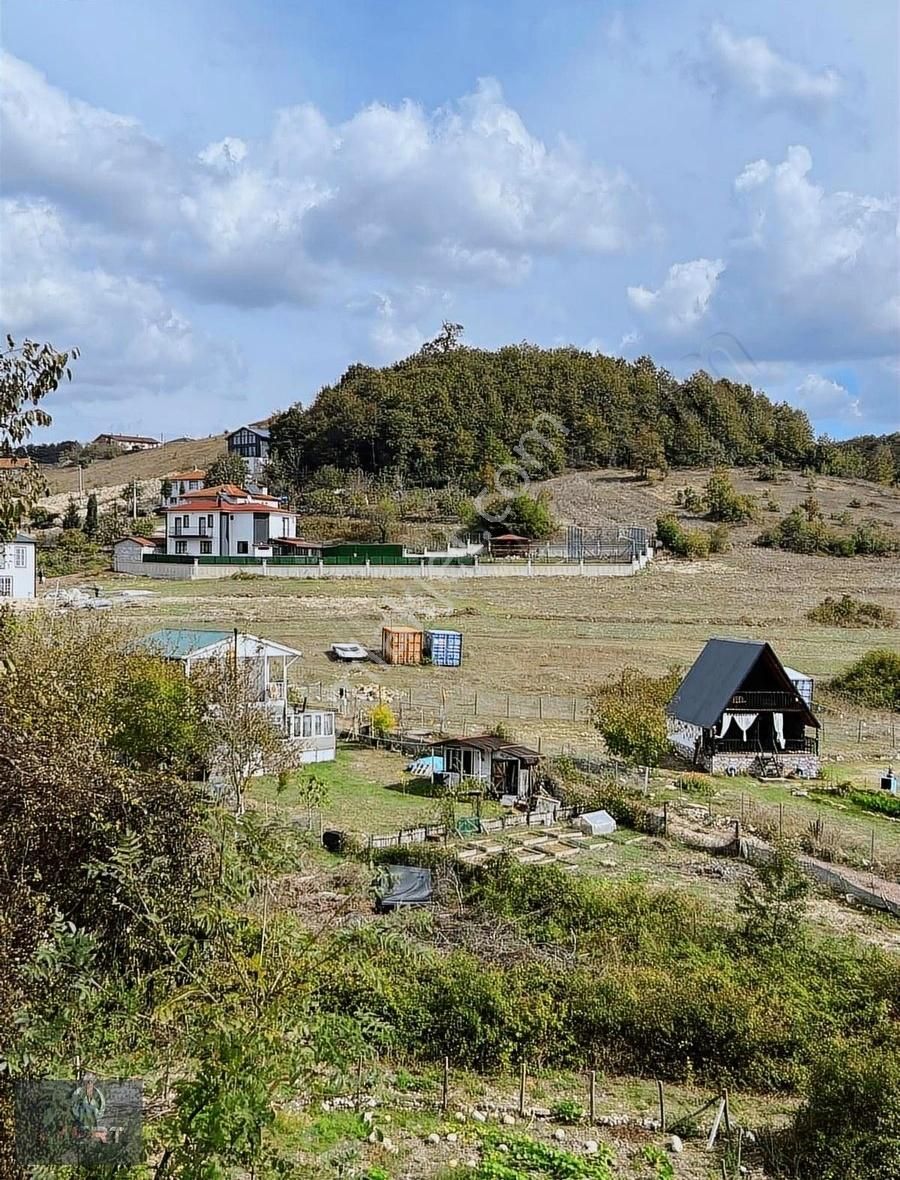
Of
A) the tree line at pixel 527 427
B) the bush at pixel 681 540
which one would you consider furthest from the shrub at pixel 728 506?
the tree line at pixel 527 427

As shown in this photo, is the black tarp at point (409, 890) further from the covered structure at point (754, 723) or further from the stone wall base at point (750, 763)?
the covered structure at point (754, 723)

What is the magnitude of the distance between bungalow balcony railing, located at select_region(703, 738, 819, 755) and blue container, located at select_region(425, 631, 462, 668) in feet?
40.6

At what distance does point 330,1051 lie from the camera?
5730 mm

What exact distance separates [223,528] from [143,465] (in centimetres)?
5194

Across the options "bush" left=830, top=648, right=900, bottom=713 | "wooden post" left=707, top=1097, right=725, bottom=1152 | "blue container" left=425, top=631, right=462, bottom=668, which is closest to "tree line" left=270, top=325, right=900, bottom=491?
"blue container" left=425, top=631, right=462, bottom=668

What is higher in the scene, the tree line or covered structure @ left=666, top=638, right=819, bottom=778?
the tree line

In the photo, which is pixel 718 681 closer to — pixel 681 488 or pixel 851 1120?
pixel 851 1120

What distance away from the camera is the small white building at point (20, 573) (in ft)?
140

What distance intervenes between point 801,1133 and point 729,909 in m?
5.89

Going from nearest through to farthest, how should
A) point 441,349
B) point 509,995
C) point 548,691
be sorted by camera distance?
point 509,995 < point 548,691 < point 441,349

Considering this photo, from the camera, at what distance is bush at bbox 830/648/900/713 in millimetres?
32219

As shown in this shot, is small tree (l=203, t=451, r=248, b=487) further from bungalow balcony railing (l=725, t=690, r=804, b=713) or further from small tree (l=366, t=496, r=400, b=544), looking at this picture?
bungalow balcony railing (l=725, t=690, r=804, b=713)

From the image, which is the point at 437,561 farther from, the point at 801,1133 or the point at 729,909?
the point at 801,1133

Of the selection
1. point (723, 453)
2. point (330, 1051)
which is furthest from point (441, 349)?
point (330, 1051)
